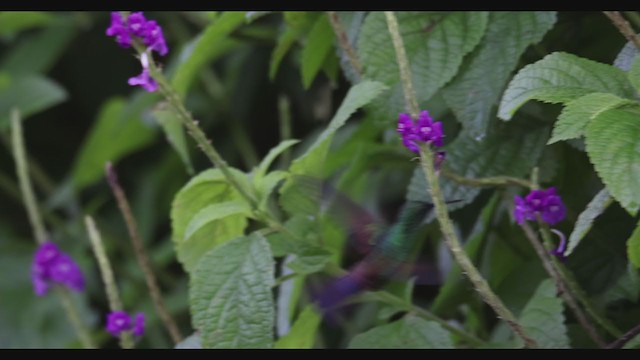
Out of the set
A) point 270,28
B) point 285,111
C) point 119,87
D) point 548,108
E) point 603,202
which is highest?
point 119,87

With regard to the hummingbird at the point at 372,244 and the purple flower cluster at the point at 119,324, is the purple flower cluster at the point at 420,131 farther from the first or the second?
the purple flower cluster at the point at 119,324

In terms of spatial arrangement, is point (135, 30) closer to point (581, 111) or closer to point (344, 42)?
point (344, 42)

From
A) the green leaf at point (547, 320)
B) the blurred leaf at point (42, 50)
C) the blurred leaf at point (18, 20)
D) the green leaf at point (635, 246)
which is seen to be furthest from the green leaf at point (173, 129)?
the blurred leaf at point (42, 50)

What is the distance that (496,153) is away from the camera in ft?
4.01

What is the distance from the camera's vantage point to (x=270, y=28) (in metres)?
1.98

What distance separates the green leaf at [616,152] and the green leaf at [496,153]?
1.02ft

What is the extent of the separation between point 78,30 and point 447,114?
150cm

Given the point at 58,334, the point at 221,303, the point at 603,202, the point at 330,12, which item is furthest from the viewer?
the point at 58,334

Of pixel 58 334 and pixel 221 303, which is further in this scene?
pixel 58 334

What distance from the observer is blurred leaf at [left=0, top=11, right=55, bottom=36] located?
7.56 feet

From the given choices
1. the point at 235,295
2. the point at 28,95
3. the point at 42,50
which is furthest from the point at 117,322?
the point at 42,50

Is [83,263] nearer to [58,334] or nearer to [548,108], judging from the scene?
[58,334]

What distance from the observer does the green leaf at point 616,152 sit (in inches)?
33.3

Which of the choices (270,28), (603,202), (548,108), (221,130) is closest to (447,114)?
(548,108)
